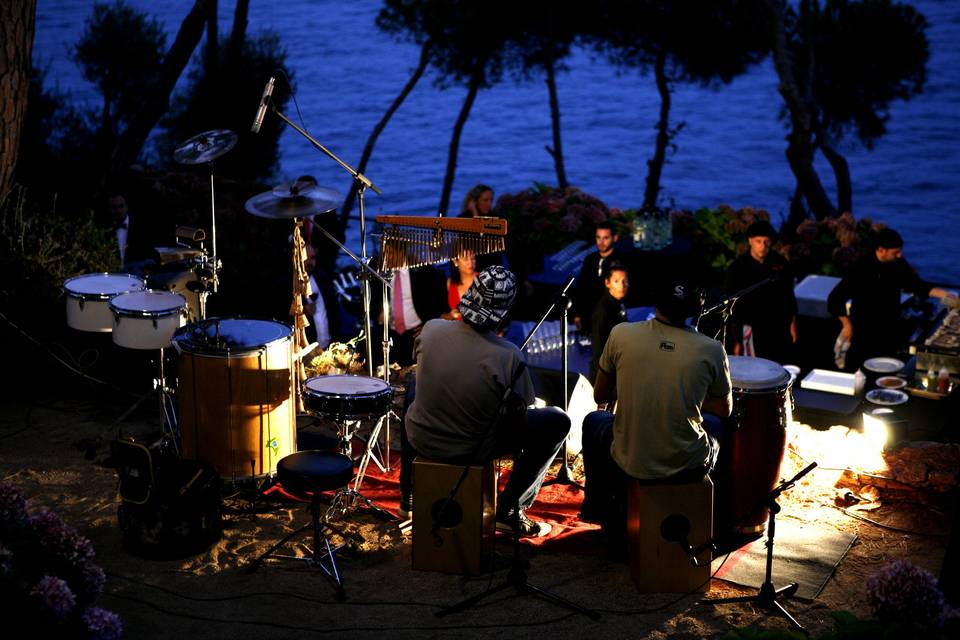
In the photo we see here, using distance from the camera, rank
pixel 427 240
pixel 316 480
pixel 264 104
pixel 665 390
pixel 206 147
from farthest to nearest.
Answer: pixel 206 147
pixel 427 240
pixel 264 104
pixel 316 480
pixel 665 390

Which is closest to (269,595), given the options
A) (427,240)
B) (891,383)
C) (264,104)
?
(427,240)

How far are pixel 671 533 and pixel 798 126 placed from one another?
38.3 feet

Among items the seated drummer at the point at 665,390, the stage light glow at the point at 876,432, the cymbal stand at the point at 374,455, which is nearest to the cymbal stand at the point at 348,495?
the cymbal stand at the point at 374,455

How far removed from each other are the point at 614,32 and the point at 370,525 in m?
16.8

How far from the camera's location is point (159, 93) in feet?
47.6

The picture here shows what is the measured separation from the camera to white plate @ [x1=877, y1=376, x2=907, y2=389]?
27.0 feet

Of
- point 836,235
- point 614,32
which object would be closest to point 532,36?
point 614,32

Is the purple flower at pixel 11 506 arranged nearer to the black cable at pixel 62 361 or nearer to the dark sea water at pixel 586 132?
the black cable at pixel 62 361

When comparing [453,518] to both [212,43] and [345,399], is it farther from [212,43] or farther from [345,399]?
[212,43]

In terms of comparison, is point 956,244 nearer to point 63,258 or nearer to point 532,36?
point 532,36

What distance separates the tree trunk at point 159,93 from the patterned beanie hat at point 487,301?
32.4ft

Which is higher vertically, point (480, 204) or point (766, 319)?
point (480, 204)

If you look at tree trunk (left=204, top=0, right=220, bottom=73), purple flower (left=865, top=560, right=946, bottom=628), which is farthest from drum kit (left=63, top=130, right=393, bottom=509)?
tree trunk (left=204, top=0, right=220, bottom=73)

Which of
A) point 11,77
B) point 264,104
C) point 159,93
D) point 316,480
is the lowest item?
point 316,480
